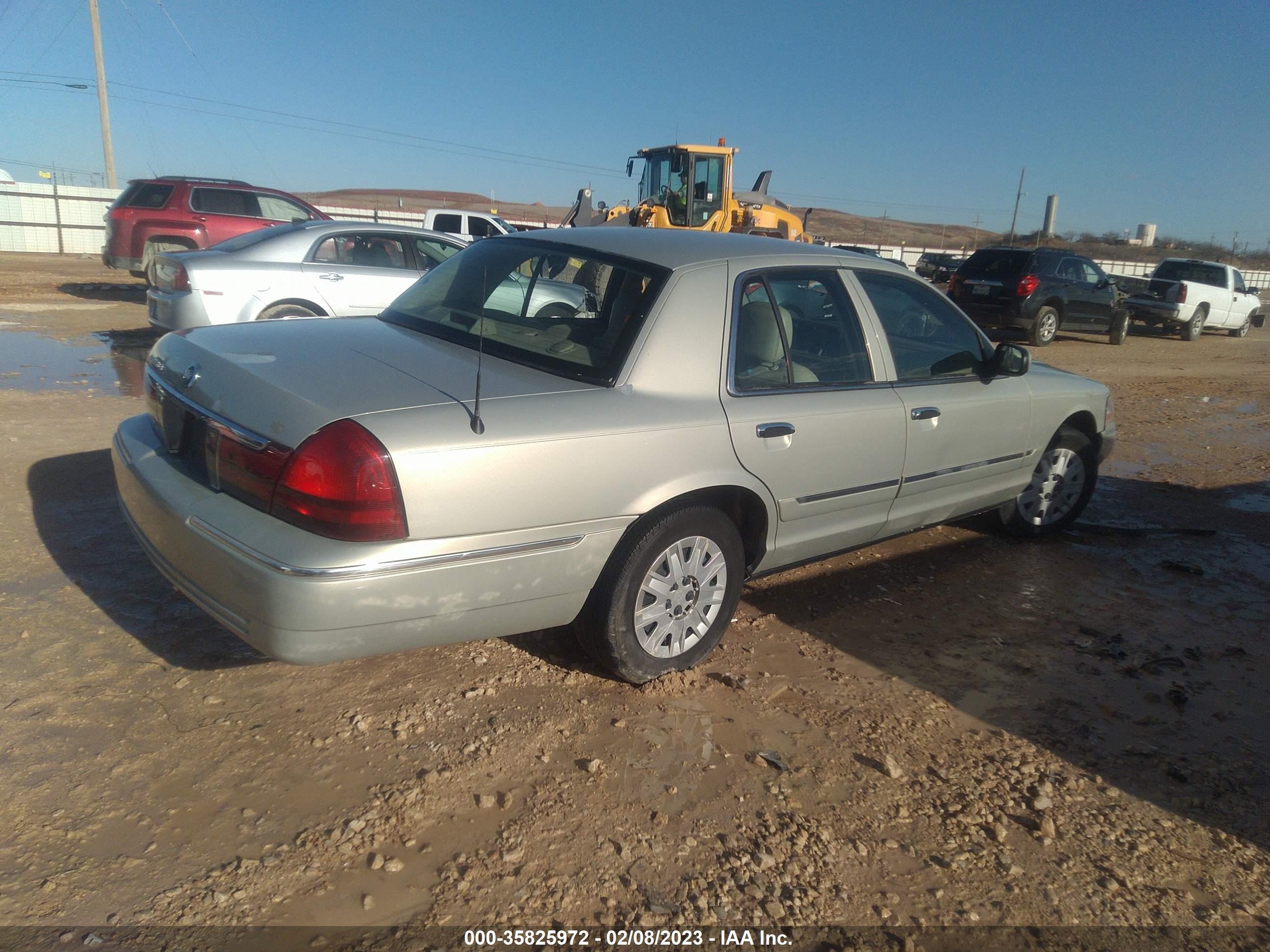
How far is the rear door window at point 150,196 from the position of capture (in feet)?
44.8

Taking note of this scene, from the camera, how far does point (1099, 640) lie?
4.12 m

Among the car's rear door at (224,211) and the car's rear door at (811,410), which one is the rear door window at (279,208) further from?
the car's rear door at (811,410)

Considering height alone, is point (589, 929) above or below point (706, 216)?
below

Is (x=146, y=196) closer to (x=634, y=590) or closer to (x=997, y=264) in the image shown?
(x=634, y=590)

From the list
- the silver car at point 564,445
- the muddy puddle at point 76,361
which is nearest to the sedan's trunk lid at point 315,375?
the silver car at point 564,445

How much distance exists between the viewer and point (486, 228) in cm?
1991

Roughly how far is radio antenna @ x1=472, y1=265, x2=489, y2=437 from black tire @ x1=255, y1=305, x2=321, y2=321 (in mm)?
4429

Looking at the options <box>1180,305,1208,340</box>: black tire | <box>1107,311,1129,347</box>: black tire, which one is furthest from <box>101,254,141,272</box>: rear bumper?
<box>1180,305,1208,340</box>: black tire

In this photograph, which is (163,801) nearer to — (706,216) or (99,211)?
(706,216)

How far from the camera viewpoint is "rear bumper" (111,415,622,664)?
100.0 inches

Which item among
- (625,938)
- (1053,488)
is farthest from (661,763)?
(1053,488)

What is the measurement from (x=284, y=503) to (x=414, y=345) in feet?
3.25

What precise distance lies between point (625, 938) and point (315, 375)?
6.34 feet

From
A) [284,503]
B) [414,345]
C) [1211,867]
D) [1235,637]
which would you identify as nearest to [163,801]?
[284,503]
